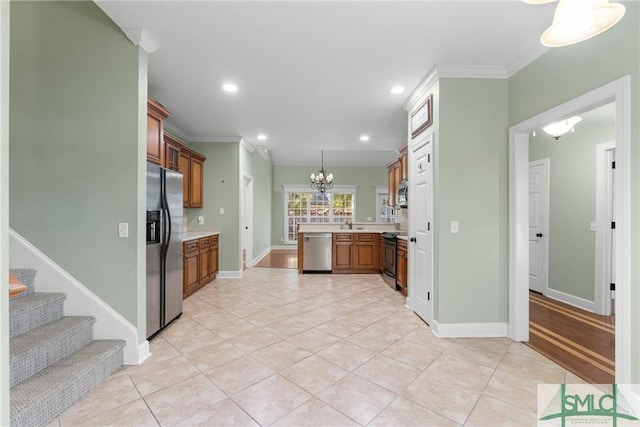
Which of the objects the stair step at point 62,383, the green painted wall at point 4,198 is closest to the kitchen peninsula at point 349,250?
the stair step at point 62,383

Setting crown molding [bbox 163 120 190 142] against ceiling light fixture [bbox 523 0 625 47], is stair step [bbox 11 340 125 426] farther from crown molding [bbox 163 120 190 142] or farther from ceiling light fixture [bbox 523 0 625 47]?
crown molding [bbox 163 120 190 142]

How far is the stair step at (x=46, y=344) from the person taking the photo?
1673 millimetres

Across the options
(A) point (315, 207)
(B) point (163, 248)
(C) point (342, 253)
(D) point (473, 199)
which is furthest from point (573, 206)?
(A) point (315, 207)

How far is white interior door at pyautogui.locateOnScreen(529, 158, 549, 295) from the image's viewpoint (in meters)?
4.08

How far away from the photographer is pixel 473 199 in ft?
9.14

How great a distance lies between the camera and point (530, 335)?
9.11 feet

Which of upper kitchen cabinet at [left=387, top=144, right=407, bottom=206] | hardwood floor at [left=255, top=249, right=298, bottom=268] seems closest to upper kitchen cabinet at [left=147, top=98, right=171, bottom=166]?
upper kitchen cabinet at [left=387, top=144, right=407, bottom=206]

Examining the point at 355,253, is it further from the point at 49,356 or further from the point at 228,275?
the point at 49,356

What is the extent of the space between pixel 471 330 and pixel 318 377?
5.60ft

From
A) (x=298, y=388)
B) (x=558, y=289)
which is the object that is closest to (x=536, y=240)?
(x=558, y=289)

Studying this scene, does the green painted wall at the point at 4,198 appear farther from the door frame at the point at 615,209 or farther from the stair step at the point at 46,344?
the door frame at the point at 615,209

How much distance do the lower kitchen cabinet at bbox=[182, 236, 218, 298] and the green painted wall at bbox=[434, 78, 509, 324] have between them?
335cm

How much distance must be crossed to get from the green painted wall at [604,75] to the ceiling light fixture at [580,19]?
31.1 inches

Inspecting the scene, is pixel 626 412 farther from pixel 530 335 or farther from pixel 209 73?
pixel 209 73
